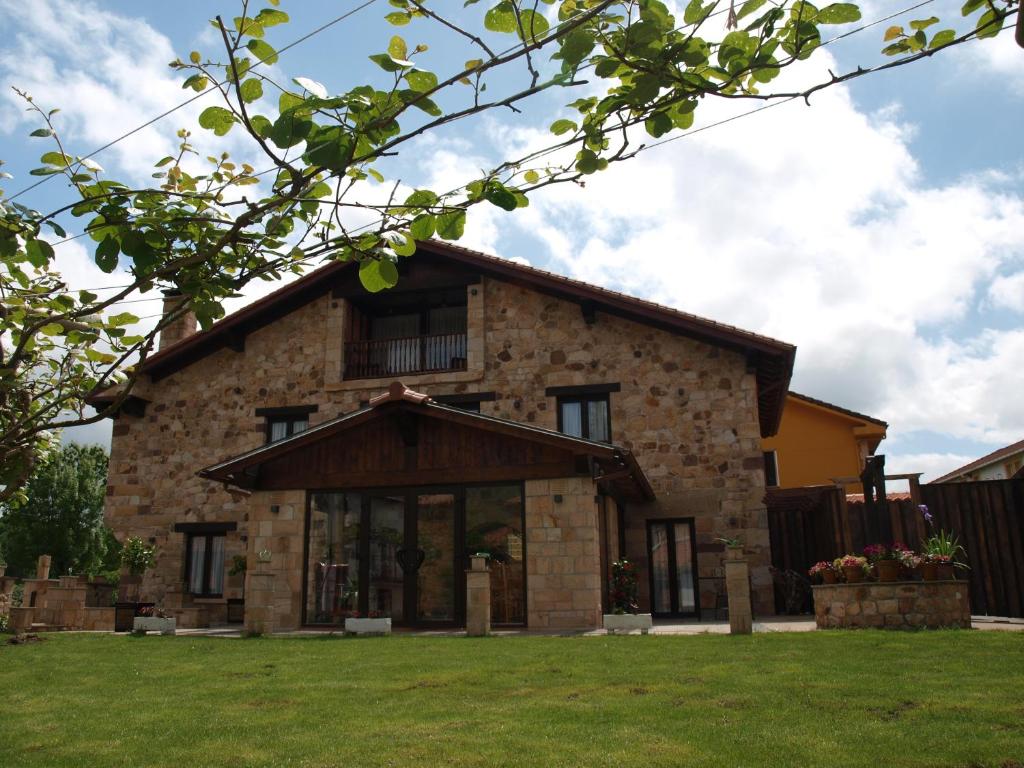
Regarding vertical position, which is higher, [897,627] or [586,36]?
[586,36]

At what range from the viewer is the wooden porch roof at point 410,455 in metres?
13.3

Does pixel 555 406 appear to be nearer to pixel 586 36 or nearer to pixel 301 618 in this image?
pixel 301 618

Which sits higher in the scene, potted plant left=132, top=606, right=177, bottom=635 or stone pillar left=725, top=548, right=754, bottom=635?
stone pillar left=725, top=548, right=754, bottom=635

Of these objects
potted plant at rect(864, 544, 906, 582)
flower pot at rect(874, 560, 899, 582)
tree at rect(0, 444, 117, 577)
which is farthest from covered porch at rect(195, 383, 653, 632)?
tree at rect(0, 444, 117, 577)

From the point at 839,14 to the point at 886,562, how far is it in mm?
10155

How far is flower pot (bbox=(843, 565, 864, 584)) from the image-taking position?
11359mm

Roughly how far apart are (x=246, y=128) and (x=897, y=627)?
10.9m

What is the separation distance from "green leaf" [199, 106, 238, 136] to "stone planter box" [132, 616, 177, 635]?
12.7 m

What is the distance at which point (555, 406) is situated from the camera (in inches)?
682

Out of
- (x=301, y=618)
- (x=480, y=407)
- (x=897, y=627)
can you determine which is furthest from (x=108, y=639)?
(x=897, y=627)

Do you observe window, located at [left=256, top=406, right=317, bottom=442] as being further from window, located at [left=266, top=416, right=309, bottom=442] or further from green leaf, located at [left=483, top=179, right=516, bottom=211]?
green leaf, located at [left=483, top=179, right=516, bottom=211]

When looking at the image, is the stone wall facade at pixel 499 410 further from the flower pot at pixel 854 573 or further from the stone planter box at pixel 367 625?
the flower pot at pixel 854 573

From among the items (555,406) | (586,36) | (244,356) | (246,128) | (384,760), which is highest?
(244,356)

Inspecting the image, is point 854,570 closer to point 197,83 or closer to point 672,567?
point 672,567
